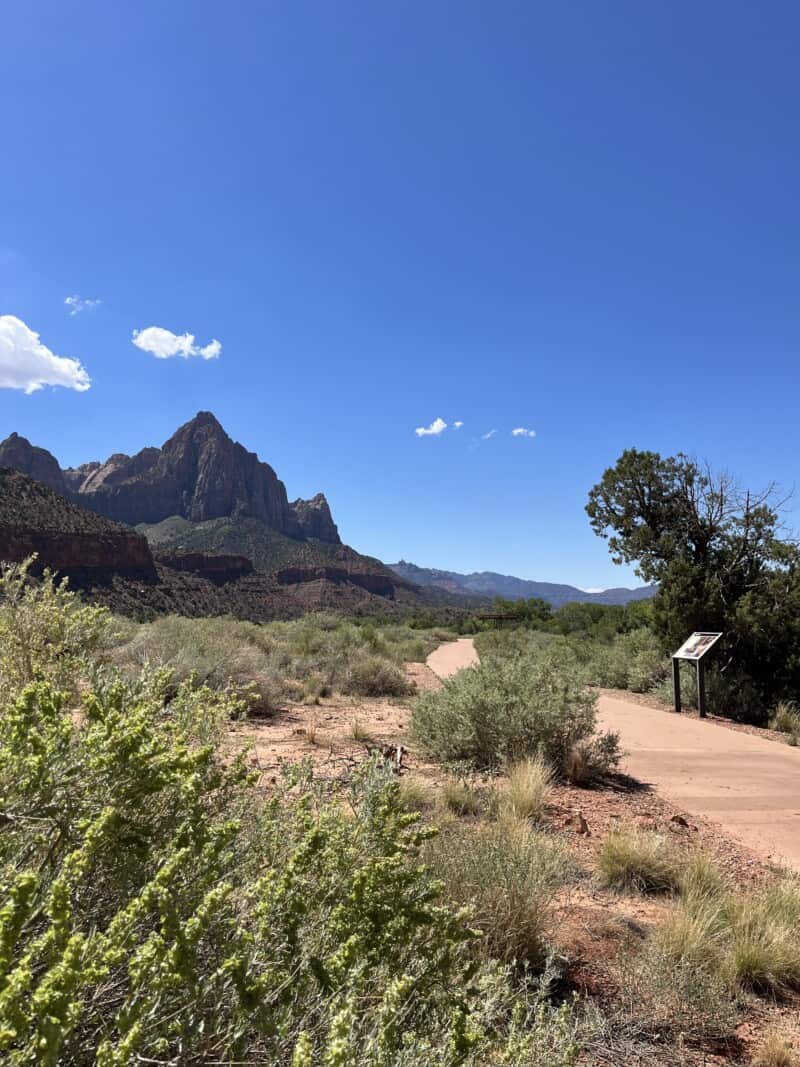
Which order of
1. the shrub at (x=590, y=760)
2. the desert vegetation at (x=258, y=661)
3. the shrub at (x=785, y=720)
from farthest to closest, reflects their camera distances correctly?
1. the shrub at (x=785, y=720)
2. the desert vegetation at (x=258, y=661)
3. the shrub at (x=590, y=760)

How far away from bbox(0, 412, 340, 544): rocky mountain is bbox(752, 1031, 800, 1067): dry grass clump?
120m

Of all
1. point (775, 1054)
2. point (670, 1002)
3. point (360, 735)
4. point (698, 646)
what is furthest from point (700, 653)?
point (775, 1054)

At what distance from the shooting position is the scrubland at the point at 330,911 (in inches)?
54.3

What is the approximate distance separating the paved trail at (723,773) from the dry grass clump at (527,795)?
5.78 feet

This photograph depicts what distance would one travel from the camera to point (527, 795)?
5.02 m

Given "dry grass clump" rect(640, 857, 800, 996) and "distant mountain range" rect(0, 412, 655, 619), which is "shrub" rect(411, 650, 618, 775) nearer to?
"dry grass clump" rect(640, 857, 800, 996)

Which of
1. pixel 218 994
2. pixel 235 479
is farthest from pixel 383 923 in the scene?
pixel 235 479

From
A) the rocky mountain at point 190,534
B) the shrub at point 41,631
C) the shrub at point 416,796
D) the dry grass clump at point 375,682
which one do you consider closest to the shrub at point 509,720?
the shrub at point 416,796

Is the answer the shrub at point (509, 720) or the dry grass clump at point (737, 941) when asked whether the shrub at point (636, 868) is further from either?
the shrub at point (509, 720)

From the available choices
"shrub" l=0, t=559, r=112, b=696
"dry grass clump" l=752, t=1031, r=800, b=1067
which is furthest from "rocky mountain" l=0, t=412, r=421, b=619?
"dry grass clump" l=752, t=1031, r=800, b=1067

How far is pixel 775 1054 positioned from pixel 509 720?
4.12m

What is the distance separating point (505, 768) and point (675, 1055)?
3527 mm

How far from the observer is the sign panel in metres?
11.0

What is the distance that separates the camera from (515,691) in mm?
7023
